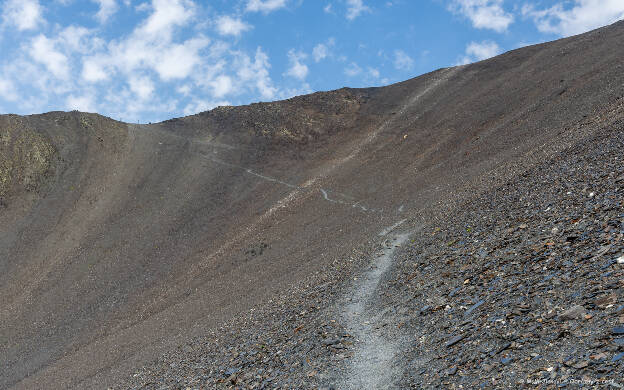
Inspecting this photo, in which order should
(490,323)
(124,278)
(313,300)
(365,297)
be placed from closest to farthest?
(490,323)
(365,297)
(313,300)
(124,278)

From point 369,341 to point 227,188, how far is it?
31.2 metres

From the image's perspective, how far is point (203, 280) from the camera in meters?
27.8

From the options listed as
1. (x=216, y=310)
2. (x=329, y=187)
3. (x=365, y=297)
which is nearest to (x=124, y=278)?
(x=216, y=310)

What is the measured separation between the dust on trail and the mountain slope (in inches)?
203

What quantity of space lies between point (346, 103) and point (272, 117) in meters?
9.26

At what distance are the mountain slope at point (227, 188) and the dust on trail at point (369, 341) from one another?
16.9 ft

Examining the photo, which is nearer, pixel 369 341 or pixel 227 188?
pixel 369 341

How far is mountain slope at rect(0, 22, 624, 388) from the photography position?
2348 cm

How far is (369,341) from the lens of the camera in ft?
34.7

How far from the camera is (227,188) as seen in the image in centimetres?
4022

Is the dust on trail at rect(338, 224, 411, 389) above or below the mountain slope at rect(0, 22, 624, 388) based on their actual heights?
below

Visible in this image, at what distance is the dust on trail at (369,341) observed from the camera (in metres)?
8.75

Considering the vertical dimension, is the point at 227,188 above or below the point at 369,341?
above

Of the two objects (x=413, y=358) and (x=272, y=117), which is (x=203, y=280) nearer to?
(x=413, y=358)
